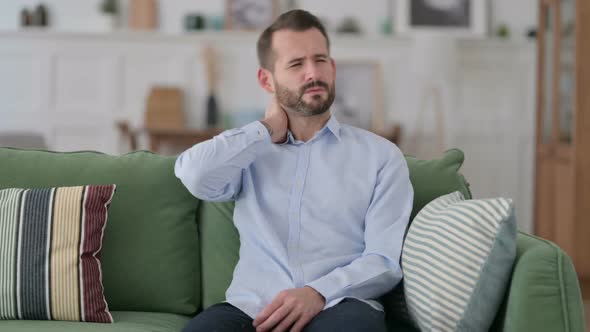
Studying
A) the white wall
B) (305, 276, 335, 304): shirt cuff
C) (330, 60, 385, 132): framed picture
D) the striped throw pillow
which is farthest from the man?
the white wall

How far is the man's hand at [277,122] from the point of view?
1.83 meters

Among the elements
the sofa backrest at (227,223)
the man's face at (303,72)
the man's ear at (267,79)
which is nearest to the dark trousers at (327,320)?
the sofa backrest at (227,223)

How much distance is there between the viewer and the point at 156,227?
189cm

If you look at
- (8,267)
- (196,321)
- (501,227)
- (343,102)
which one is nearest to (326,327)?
(196,321)

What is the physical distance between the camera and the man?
1.58 meters

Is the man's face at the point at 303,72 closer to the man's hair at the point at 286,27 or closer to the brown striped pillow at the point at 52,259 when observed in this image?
the man's hair at the point at 286,27

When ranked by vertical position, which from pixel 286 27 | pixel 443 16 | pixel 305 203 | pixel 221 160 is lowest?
pixel 305 203

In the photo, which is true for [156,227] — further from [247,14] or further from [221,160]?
[247,14]

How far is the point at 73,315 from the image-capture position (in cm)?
169

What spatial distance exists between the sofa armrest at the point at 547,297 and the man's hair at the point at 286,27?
84cm

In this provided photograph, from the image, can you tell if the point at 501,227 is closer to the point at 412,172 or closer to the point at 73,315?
the point at 412,172

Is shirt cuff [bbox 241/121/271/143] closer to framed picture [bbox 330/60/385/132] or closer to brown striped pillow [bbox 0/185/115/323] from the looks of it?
brown striped pillow [bbox 0/185/115/323]

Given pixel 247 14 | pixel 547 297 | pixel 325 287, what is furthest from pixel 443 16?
pixel 547 297

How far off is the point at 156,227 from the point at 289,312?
0.54 m
